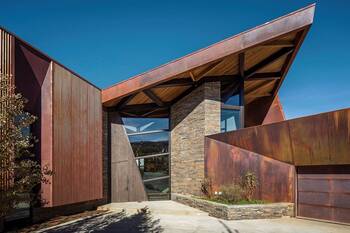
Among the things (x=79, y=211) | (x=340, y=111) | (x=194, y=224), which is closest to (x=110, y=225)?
(x=194, y=224)

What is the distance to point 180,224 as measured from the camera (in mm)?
10977

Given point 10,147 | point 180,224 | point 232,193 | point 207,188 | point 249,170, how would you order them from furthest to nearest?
point 207,188 → point 249,170 → point 232,193 → point 180,224 → point 10,147

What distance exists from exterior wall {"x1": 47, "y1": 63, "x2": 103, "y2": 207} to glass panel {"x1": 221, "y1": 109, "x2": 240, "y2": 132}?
242 inches

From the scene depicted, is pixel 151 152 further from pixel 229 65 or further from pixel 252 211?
pixel 252 211

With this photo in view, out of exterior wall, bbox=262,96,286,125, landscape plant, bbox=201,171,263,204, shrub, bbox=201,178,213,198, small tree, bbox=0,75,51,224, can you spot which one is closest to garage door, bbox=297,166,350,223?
landscape plant, bbox=201,171,263,204

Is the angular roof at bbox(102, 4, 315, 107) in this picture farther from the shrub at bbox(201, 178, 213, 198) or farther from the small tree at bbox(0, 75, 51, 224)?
the small tree at bbox(0, 75, 51, 224)

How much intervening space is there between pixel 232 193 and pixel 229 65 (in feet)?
20.2

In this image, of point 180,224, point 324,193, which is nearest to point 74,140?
point 180,224

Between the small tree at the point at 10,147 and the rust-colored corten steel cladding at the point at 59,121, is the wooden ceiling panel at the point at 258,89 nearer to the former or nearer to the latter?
the rust-colored corten steel cladding at the point at 59,121

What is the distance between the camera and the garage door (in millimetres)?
10750

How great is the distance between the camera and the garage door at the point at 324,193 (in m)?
10.8

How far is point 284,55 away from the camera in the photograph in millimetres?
15430

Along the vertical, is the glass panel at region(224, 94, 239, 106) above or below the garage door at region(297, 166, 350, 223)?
Result: above

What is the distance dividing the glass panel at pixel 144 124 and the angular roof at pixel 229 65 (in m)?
0.94
